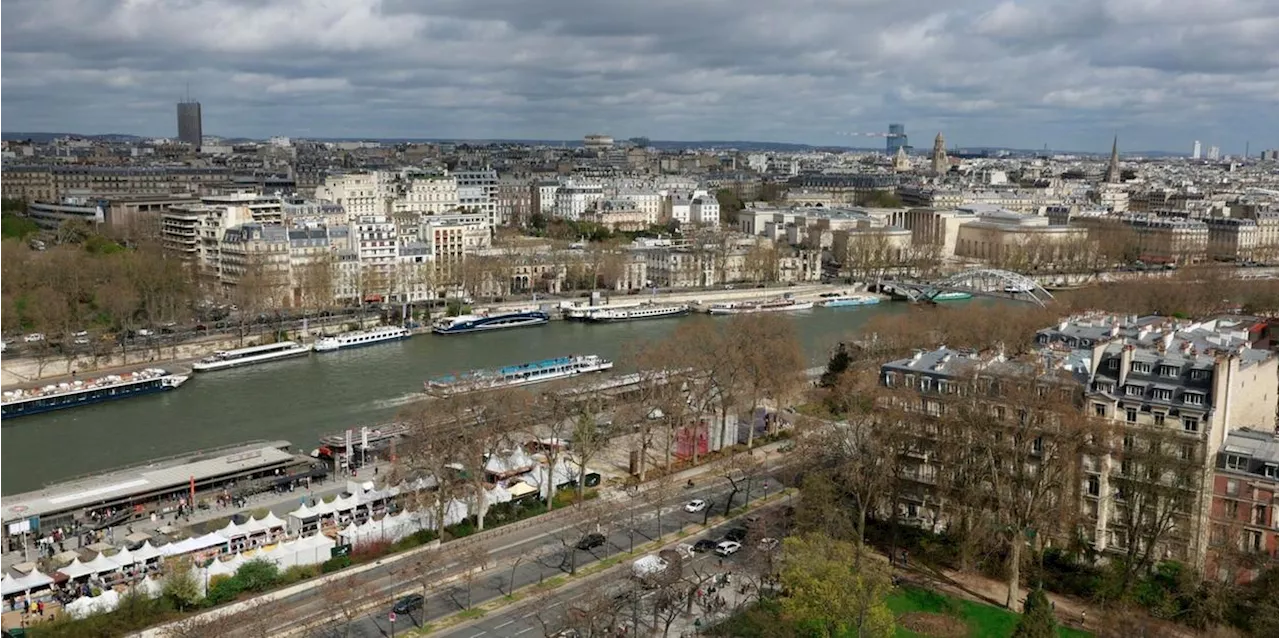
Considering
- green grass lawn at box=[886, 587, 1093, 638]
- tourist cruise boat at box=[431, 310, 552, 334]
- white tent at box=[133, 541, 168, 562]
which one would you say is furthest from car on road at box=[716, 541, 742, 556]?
tourist cruise boat at box=[431, 310, 552, 334]

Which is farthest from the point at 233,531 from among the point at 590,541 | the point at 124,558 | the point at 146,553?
the point at 590,541

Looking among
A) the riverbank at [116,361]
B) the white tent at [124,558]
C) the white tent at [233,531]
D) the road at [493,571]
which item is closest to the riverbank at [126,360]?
the riverbank at [116,361]

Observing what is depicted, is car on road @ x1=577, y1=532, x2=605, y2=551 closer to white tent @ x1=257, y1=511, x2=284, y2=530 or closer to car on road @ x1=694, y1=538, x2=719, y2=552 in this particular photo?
car on road @ x1=694, y1=538, x2=719, y2=552

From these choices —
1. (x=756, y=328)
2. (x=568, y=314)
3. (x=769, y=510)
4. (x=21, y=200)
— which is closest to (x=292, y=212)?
(x=568, y=314)

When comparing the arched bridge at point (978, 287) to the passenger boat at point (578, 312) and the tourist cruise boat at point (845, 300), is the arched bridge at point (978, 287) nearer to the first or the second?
the tourist cruise boat at point (845, 300)

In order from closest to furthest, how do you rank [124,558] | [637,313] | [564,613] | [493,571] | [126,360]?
[564,613] < [124,558] < [493,571] < [126,360] < [637,313]

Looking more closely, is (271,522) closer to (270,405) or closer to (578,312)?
(270,405)

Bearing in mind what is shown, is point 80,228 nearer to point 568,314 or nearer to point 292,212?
point 292,212

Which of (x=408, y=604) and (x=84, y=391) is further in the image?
(x=84, y=391)
